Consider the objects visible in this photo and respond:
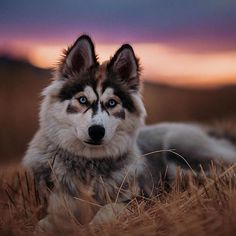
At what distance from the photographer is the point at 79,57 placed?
571 cm

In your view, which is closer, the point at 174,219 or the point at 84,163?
the point at 174,219

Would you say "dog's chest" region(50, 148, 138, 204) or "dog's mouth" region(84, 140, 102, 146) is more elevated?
"dog's mouth" region(84, 140, 102, 146)

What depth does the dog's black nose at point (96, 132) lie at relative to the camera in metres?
4.89

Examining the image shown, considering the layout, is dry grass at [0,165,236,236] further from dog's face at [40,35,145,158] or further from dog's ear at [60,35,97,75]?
dog's ear at [60,35,97,75]

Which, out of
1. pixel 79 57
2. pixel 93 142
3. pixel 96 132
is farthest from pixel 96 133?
pixel 79 57

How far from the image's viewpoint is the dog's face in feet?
16.7

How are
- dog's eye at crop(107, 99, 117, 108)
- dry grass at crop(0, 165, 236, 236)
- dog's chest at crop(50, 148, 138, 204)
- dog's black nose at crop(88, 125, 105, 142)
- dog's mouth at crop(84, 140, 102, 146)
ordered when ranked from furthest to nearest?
dog's eye at crop(107, 99, 117, 108)
dog's chest at crop(50, 148, 138, 204)
dog's mouth at crop(84, 140, 102, 146)
dog's black nose at crop(88, 125, 105, 142)
dry grass at crop(0, 165, 236, 236)

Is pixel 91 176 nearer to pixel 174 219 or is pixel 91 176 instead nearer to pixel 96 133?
pixel 96 133

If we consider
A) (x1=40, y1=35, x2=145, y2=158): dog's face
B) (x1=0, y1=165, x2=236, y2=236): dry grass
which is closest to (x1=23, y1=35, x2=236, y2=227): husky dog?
(x1=40, y1=35, x2=145, y2=158): dog's face

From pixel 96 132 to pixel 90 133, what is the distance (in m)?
0.06

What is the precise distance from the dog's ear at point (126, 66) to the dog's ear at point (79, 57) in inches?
9.2

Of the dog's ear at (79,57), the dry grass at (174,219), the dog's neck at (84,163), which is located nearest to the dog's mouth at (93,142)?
the dog's neck at (84,163)

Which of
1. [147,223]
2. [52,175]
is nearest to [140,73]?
[52,175]

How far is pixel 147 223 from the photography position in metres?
3.84
